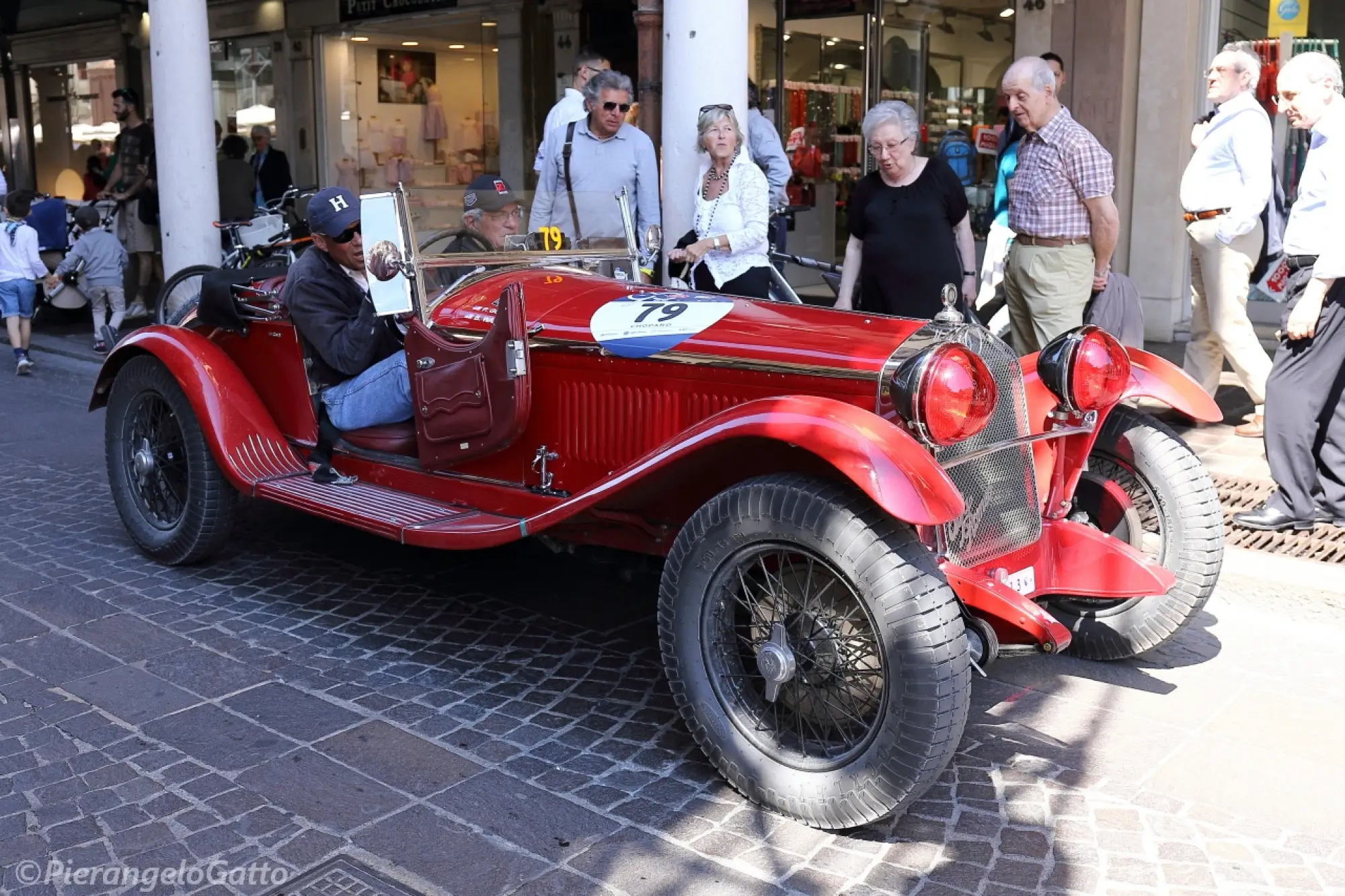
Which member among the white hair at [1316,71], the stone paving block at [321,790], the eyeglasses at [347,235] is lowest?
the stone paving block at [321,790]

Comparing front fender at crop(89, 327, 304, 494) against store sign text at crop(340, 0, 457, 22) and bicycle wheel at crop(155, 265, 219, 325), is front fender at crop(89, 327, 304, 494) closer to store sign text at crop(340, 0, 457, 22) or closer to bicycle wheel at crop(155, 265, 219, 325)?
bicycle wheel at crop(155, 265, 219, 325)

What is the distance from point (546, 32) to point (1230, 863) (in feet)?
41.2

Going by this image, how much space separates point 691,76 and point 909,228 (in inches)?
69.8

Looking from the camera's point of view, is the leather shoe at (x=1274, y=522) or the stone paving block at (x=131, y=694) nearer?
the stone paving block at (x=131, y=694)

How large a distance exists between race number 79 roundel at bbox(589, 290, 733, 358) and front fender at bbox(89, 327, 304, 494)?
153 cm

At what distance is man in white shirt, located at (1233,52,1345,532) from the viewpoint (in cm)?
482

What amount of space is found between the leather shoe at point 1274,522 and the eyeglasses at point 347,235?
3633 millimetres

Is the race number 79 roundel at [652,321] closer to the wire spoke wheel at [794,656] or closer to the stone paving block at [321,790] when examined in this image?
the wire spoke wheel at [794,656]

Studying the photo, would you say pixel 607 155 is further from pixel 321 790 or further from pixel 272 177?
pixel 272 177

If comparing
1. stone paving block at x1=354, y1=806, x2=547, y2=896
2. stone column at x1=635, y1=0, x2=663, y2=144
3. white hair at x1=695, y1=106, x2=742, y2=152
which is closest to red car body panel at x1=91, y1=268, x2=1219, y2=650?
stone paving block at x1=354, y1=806, x2=547, y2=896

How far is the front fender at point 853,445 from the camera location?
2.84 m

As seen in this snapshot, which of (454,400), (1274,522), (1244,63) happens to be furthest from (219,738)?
(1244,63)

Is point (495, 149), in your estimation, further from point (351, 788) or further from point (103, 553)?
point (351, 788)

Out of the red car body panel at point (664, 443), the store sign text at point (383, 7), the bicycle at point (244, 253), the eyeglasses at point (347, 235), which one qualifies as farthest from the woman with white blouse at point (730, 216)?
the store sign text at point (383, 7)
